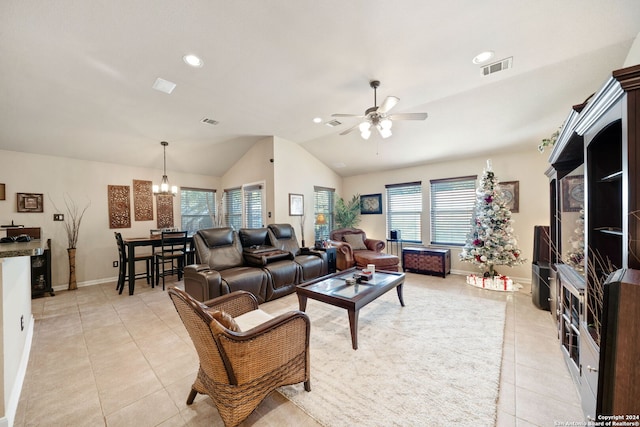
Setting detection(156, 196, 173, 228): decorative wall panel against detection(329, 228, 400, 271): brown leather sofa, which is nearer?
detection(329, 228, 400, 271): brown leather sofa

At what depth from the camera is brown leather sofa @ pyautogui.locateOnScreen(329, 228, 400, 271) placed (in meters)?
4.85

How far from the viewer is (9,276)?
1.78 metres

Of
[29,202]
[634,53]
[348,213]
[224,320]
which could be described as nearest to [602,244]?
[634,53]

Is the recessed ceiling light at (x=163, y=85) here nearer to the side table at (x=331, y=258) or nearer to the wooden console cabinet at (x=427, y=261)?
the side table at (x=331, y=258)

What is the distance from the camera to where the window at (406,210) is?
229 inches

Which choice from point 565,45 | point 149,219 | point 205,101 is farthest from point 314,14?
point 149,219

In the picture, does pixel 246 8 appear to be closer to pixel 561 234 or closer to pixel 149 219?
pixel 561 234

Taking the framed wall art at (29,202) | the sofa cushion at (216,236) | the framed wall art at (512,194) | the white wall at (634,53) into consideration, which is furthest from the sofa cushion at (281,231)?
the white wall at (634,53)

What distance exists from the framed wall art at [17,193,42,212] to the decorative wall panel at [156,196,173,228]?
1802mm

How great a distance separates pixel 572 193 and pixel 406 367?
7.36 ft

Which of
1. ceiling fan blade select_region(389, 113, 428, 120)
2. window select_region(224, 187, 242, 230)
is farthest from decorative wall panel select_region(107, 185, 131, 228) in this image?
ceiling fan blade select_region(389, 113, 428, 120)

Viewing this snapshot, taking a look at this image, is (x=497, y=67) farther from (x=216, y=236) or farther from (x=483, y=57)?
(x=216, y=236)

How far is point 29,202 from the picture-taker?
4.20 meters

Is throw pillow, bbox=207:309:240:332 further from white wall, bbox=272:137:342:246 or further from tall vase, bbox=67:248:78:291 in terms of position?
tall vase, bbox=67:248:78:291
